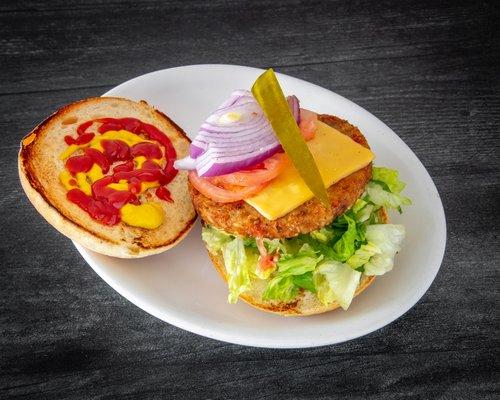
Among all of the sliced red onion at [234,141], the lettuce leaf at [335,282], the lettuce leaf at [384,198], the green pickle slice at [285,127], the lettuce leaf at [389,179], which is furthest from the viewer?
the lettuce leaf at [389,179]


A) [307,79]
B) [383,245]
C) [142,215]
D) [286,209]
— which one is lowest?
[307,79]

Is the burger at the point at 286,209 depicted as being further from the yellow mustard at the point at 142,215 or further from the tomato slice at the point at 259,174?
the yellow mustard at the point at 142,215

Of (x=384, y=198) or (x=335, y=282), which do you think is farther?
(x=384, y=198)

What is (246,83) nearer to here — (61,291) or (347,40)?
(347,40)

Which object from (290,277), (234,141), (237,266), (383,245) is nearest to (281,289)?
(290,277)

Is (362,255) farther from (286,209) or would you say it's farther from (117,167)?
(117,167)

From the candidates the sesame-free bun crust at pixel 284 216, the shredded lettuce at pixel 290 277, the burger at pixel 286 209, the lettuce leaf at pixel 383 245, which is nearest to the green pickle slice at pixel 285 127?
the burger at pixel 286 209

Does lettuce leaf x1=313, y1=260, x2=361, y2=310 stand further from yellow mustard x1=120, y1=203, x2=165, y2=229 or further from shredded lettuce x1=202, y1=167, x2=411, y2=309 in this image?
yellow mustard x1=120, y1=203, x2=165, y2=229

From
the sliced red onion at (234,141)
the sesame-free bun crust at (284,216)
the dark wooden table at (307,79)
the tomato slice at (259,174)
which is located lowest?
the dark wooden table at (307,79)
